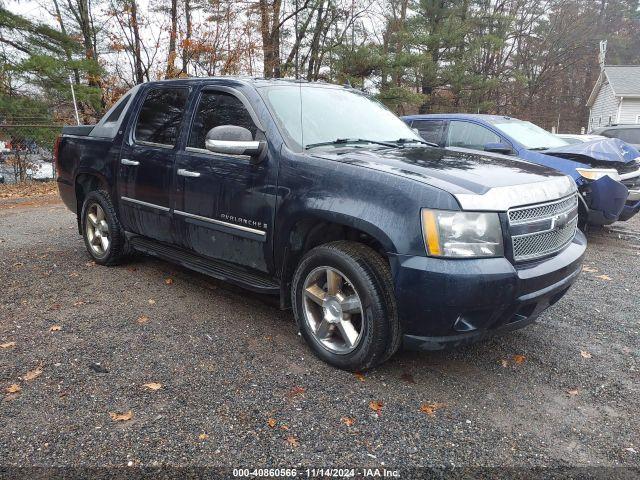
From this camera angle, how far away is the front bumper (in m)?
2.54

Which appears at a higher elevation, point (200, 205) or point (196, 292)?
point (200, 205)

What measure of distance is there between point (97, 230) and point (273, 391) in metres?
3.33

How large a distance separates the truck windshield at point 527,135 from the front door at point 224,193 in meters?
4.79

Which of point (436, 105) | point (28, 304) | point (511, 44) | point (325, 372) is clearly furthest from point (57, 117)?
point (511, 44)

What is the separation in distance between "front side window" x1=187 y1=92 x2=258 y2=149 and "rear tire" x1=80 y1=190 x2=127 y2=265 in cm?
154

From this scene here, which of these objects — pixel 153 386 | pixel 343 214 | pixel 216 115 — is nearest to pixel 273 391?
pixel 153 386

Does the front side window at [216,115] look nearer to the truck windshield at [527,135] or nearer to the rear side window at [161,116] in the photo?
the rear side window at [161,116]

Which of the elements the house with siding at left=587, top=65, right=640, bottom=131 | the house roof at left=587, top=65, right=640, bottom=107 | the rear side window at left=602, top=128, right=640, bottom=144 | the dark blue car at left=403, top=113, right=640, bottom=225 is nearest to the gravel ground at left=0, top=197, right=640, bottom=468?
the dark blue car at left=403, top=113, right=640, bottom=225

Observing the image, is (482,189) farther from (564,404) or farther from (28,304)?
(28,304)

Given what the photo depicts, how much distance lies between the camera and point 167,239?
4.26 metres

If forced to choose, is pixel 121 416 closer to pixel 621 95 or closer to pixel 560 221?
pixel 560 221

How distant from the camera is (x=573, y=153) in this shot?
6543mm

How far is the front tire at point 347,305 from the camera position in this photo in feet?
9.20

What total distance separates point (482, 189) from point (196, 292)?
113 inches
